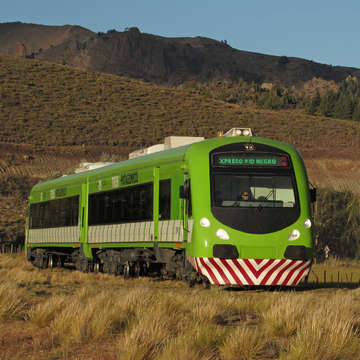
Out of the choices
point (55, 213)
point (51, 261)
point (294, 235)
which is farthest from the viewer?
point (51, 261)

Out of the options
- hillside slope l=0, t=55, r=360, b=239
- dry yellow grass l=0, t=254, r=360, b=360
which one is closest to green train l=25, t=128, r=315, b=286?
dry yellow grass l=0, t=254, r=360, b=360

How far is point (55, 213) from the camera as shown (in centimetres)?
2914

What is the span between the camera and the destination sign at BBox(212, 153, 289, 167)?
16730mm

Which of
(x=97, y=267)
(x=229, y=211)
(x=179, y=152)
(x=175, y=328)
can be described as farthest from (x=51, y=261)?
(x=175, y=328)

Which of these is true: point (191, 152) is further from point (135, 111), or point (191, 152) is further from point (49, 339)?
point (135, 111)

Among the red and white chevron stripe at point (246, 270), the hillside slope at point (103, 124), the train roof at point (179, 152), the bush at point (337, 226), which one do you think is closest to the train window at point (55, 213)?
the train roof at point (179, 152)

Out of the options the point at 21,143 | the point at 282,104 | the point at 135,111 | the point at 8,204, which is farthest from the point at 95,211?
the point at 282,104

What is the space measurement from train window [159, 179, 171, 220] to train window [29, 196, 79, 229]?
774cm

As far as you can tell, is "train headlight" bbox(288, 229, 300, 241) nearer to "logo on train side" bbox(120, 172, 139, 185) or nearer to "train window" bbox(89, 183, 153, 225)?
"train window" bbox(89, 183, 153, 225)

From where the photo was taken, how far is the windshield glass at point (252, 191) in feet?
53.9

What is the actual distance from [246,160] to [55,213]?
1391 cm

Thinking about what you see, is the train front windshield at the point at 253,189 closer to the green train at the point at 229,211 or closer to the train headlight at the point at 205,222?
the green train at the point at 229,211

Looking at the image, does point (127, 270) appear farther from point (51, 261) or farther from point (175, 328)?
point (175, 328)

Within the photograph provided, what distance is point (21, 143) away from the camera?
249 ft
